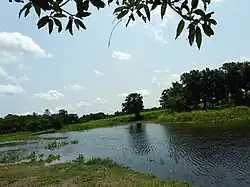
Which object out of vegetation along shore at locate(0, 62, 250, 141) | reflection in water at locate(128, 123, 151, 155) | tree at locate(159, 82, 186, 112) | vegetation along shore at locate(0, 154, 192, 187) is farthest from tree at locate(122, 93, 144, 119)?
vegetation along shore at locate(0, 154, 192, 187)

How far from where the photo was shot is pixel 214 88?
101062 millimetres

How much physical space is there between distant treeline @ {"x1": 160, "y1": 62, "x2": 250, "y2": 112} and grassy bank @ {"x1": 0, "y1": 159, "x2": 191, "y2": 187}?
71070 mm

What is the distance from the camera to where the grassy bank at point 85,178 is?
21.6 m

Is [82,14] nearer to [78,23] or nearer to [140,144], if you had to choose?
[78,23]

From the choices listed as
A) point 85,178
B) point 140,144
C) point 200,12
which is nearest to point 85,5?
point 200,12

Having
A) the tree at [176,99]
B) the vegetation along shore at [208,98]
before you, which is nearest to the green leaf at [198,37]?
the vegetation along shore at [208,98]

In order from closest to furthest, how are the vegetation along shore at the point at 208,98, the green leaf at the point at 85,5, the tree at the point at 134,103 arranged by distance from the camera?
the green leaf at the point at 85,5, the vegetation along shore at the point at 208,98, the tree at the point at 134,103

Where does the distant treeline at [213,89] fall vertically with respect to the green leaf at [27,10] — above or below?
above

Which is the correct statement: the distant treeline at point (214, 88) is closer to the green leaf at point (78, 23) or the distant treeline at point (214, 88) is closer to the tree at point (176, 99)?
the tree at point (176, 99)

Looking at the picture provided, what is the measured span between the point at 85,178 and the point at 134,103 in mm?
114724

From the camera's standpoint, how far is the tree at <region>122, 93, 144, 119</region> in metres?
137

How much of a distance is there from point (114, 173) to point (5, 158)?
81.1ft

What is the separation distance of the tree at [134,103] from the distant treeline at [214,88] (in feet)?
82.7

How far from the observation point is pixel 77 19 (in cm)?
252
